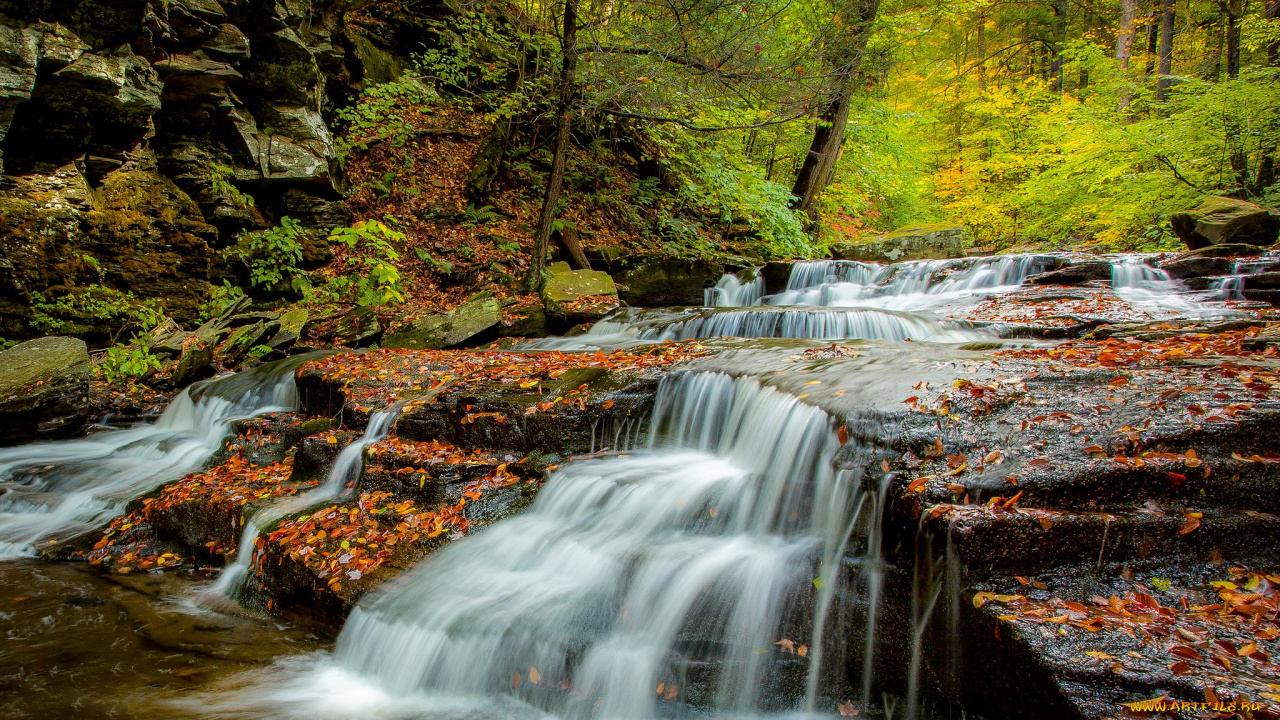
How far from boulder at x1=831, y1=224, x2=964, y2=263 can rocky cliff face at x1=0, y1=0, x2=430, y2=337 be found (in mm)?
11475

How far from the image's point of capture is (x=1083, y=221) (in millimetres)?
15359

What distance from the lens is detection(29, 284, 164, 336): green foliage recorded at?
26.7 feet

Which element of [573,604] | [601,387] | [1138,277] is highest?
[1138,277]

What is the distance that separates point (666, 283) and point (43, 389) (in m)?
8.80

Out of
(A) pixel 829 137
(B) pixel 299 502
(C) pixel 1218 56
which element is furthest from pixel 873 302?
(C) pixel 1218 56

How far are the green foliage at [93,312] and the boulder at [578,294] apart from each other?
5.96 metres

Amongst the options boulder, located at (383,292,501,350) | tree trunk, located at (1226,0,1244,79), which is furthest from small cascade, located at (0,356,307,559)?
tree trunk, located at (1226,0,1244,79)

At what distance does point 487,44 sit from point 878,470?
15.2 meters

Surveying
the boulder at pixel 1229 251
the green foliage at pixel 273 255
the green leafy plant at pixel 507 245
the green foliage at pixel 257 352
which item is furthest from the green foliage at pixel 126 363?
the boulder at pixel 1229 251

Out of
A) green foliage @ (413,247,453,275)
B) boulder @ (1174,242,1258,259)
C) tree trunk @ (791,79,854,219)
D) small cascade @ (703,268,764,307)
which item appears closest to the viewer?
boulder @ (1174,242,1258,259)

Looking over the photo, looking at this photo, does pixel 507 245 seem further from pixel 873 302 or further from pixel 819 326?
pixel 873 302

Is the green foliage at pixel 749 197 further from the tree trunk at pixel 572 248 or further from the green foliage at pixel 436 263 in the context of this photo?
the green foliage at pixel 436 263

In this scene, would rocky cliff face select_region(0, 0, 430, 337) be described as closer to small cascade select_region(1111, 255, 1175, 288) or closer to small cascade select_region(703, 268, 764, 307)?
small cascade select_region(703, 268, 764, 307)

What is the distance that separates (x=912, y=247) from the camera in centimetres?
1410
